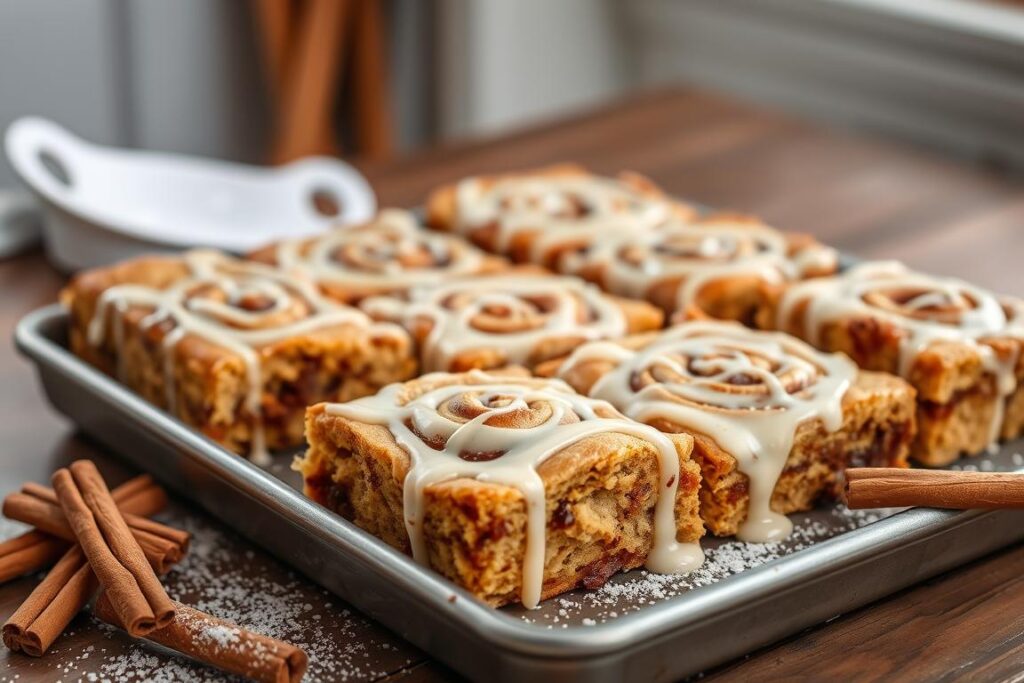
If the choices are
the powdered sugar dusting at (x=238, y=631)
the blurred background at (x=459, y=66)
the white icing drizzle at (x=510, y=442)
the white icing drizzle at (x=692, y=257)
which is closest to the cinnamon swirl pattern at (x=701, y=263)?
the white icing drizzle at (x=692, y=257)

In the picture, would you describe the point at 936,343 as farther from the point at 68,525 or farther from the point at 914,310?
the point at 68,525

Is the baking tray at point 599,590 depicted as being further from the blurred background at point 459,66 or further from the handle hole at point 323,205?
the blurred background at point 459,66

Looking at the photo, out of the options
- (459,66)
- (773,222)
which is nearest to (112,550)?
(773,222)

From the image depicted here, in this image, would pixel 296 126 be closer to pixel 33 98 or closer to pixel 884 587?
pixel 33 98

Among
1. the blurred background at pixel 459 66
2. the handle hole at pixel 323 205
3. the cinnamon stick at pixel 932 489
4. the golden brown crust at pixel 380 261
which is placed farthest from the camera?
the blurred background at pixel 459 66

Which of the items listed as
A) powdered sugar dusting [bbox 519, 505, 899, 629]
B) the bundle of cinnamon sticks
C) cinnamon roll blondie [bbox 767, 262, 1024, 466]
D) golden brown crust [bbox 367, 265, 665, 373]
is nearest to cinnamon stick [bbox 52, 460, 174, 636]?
the bundle of cinnamon sticks

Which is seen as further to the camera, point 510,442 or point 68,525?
point 68,525

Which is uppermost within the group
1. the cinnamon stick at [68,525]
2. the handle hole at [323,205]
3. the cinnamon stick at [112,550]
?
the cinnamon stick at [112,550]
